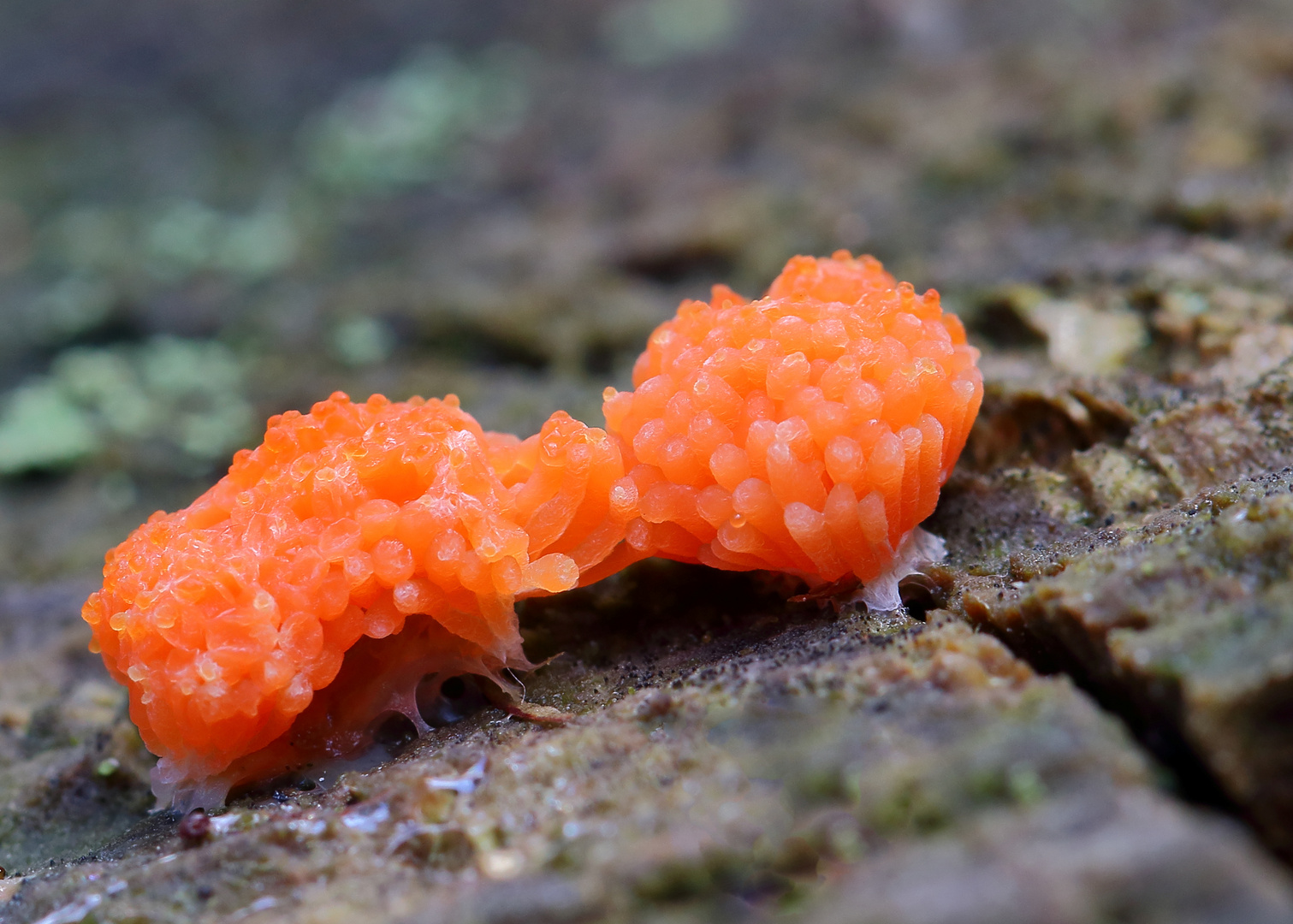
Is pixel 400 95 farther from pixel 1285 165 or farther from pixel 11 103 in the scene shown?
pixel 1285 165

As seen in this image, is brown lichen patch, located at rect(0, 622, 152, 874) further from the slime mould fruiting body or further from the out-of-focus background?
the out-of-focus background

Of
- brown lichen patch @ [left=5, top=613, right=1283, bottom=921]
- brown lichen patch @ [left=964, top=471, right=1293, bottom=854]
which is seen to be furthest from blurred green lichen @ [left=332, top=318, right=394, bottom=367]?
brown lichen patch @ [left=964, top=471, right=1293, bottom=854]

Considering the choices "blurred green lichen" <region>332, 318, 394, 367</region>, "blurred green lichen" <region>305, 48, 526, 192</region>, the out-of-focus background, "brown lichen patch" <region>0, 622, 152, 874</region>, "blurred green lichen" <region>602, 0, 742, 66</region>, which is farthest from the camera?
"blurred green lichen" <region>602, 0, 742, 66</region>

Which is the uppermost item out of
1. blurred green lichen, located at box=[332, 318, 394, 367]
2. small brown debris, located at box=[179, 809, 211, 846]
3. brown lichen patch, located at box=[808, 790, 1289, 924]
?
blurred green lichen, located at box=[332, 318, 394, 367]

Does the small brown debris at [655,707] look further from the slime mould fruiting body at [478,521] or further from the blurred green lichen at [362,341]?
the blurred green lichen at [362,341]

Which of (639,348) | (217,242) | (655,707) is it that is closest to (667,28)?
(217,242)

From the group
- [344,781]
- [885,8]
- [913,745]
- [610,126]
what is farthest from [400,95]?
[913,745]

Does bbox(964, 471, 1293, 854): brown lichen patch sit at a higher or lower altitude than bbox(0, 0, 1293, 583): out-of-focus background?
lower
